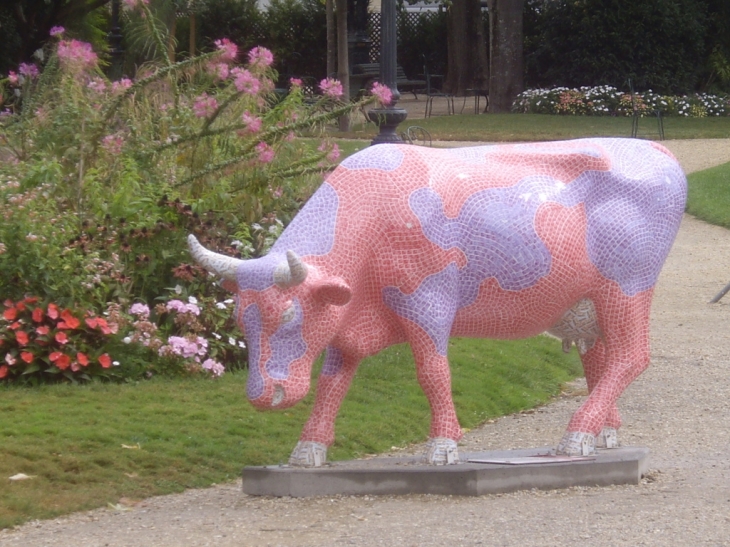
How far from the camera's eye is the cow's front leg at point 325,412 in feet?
19.7

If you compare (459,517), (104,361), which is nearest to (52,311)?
(104,361)

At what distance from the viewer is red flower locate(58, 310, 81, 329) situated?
25.2 feet

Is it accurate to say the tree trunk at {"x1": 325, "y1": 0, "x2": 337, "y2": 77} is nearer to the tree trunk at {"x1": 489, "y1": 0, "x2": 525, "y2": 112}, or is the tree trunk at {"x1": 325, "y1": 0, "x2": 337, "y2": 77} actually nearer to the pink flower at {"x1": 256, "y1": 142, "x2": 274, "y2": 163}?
the tree trunk at {"x1": 489, "y1": 0, "x2": 525, "y2": 112}

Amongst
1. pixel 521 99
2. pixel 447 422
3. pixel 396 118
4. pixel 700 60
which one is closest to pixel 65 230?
pixel 447 422

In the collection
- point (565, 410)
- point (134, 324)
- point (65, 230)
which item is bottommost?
point (565, 410)

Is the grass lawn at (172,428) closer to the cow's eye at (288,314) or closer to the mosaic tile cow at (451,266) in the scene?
the mosaic tile cow at (451,266)

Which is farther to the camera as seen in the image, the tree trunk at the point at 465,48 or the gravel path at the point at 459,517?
the tree trunk at the point at 465,48

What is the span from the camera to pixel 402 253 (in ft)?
18.7

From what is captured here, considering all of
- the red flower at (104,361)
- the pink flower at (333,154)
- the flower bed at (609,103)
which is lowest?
the flower bed at (609,103)

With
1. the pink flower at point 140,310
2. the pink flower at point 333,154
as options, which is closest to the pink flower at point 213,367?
the pink flower at point 140,310

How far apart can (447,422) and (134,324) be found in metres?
2.82

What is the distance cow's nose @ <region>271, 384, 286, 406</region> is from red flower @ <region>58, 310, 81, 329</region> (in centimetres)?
265

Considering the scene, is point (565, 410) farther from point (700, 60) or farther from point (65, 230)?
point (700, 60)

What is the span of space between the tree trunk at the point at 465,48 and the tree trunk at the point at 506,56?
2.53 m
